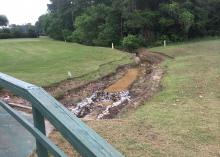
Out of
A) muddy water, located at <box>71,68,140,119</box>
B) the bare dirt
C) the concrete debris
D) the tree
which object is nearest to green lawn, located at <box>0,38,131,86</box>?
the bare dirt

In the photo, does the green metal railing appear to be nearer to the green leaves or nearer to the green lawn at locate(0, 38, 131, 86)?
the green lawn at locate(0, 38, 131, 86)

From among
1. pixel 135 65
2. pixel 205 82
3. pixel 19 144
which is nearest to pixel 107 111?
pixel 205 82

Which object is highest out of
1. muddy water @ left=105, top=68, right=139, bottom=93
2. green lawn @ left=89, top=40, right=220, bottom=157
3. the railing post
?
the railing post

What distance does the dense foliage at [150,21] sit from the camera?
4097cm

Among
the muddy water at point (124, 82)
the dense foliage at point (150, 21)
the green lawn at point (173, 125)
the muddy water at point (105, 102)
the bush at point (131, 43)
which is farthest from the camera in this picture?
the dense foliage at point (150, 21)

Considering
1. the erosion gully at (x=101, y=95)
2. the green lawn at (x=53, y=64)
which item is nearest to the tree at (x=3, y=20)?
the green lawn at (x=53, y=64)

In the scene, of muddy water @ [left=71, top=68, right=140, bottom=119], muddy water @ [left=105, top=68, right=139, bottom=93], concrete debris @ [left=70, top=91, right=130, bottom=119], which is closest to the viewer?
muddy water @ [left=71, top=68, right=140, bottom=119]

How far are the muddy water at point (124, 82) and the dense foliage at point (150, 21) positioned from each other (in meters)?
18.6

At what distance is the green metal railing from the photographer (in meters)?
2.12

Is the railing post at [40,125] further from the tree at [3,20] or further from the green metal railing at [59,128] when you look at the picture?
the tree at [3,20]

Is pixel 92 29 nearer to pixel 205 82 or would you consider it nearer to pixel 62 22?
pixel 62 22

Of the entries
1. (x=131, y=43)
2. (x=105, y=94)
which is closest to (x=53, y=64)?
(x=105, y=94)

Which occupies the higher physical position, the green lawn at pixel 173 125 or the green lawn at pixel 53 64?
the green lawn at pixel 173 125

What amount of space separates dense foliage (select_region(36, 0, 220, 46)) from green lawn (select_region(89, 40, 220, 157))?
87.7 ft
